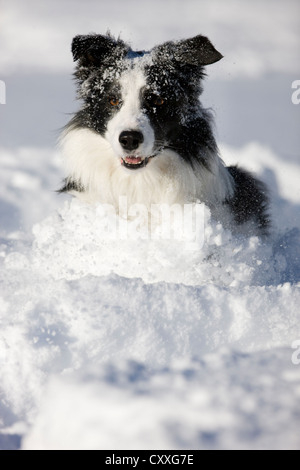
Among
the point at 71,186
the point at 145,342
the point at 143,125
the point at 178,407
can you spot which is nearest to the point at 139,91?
the point at 143,125

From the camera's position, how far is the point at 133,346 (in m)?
2.79

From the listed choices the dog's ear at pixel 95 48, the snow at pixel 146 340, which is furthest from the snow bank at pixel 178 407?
the dog's ear at pixel 95 48

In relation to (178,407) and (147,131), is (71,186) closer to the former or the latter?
(147,131)

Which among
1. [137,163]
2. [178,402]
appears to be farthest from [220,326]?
[137,163]

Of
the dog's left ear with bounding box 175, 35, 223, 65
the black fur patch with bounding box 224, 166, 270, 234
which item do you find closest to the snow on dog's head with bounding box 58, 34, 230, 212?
the dog's left ear with bounding box 175, 35, 223, 65

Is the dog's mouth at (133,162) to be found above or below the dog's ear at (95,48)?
below

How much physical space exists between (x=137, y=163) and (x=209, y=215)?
73cm

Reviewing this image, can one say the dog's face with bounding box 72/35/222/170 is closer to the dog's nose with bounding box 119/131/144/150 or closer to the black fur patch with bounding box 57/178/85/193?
the dog's nose with bounding box 119/131/144/150

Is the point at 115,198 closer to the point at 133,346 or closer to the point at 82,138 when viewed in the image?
the point at 82,138

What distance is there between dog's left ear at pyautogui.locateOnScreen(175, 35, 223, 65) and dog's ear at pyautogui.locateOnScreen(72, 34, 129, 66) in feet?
1.49

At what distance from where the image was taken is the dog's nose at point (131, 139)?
3.56m

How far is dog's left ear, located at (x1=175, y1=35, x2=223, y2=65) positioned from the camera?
3.91 meters

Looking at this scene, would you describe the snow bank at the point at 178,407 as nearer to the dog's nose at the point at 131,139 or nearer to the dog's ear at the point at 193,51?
the dog's nose at the point at 131,139

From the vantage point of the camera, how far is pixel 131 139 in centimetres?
358
